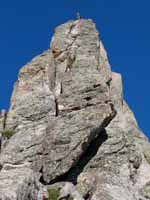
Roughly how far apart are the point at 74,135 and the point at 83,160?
2.24m

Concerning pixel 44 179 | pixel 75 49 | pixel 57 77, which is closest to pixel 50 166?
pixel 44 179

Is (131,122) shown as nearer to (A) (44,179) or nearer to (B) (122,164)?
(B) (122,164)

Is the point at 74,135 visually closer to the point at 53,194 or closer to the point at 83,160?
the point at 83,160

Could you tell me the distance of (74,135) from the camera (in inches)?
1610

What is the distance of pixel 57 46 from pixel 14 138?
1381cm

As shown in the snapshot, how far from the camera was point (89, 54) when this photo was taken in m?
50.4

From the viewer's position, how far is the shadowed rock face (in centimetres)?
3912

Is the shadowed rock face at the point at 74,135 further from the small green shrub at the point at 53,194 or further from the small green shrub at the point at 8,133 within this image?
the small green shrub at the point at 8,133

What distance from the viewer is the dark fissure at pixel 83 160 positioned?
40.0 meters

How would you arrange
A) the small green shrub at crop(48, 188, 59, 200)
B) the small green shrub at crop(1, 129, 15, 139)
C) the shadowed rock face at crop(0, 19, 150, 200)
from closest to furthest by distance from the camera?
the small green shrub at crop(48, 188, 59, 200) < the shadowed rock face at crop(0, 19, 150, 200) < the small green shrub at crop(1, 129, 15, 139)

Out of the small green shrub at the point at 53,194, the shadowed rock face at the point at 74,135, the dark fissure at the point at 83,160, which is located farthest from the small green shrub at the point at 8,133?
the small green shrub at the point at 53,194

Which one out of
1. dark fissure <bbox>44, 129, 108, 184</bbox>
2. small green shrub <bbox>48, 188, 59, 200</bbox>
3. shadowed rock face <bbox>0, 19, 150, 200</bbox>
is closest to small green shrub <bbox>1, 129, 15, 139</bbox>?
shadowed rock face <bbox>0, 19, 150, 200</bbox>

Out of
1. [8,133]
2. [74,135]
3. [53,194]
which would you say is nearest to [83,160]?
[74,135]

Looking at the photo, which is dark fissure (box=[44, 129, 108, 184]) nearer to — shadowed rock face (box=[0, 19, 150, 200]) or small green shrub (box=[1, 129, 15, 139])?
shadowed rock face (box=[0, 19, 150, 200])
